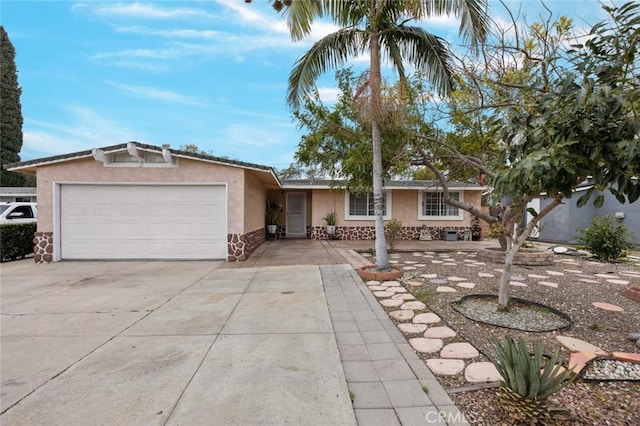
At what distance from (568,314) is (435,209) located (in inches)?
451

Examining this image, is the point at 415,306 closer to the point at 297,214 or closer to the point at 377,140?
the point at 377,140

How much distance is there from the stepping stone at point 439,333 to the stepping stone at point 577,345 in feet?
3.72

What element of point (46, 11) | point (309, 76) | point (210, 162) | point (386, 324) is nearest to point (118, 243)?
point (210, 162)

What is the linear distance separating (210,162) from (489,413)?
8.59 m

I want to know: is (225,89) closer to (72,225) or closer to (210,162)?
(210,162)

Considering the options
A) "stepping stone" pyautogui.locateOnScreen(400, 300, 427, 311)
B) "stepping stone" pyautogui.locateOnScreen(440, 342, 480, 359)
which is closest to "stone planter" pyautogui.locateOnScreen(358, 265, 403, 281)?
"stepping stone" pyautogui.locateOnScreen(400, 300, 427, 311)

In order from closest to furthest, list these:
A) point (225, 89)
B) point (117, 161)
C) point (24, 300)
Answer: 1. point (24, 300)
2. point (117, 161)
3. point (225, 89)

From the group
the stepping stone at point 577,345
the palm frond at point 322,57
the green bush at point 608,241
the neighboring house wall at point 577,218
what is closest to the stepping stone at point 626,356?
the stepping stone at point 577,345

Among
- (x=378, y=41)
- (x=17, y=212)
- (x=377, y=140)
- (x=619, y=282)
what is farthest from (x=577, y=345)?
(x=17, y=212)

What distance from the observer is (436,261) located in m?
8.96

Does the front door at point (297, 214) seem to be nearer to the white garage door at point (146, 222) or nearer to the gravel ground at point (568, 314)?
the white garage door at point (146, 222)

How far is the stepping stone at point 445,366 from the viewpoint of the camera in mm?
2832

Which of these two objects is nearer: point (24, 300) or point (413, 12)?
point (24, 300)

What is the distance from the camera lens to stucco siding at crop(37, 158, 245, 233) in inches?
346
